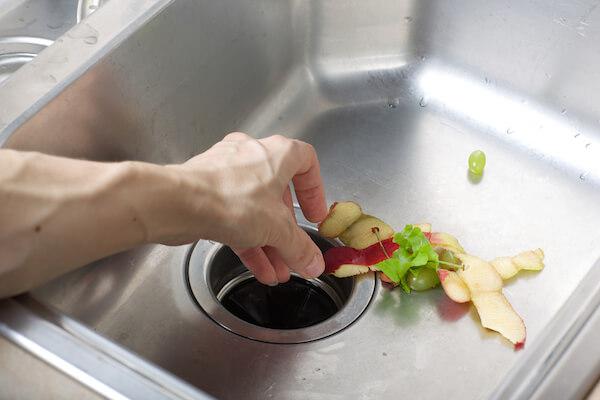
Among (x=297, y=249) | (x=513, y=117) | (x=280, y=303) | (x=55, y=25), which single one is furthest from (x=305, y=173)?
(x=55, y=25)

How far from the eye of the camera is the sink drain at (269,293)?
848mm

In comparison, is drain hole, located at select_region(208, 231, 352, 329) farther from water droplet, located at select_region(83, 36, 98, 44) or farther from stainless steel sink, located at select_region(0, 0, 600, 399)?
water droplet, located at select_region(83, 36, 98, 44)

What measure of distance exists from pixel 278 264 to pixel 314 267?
0.04 m

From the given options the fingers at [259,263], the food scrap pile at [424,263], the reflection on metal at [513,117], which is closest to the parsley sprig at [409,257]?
the food scrap pile at [424,263]

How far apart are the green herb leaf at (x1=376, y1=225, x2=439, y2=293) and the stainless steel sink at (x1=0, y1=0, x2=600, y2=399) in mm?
28

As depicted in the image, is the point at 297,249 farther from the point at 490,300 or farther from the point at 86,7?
the point at 86,7

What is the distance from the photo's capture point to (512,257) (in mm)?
864

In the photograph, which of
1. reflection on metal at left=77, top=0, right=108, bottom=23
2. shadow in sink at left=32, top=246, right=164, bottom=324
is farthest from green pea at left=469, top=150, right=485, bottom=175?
reflection on metal at left=77, top=0, right=108, bottom=23

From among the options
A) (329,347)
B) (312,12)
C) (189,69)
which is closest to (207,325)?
(329,347)

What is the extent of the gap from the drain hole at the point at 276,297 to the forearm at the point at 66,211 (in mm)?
298

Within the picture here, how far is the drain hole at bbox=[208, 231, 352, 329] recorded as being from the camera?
904 millimetres

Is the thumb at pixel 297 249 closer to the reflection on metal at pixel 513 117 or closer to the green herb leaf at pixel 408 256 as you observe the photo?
the green herb leaf at pixel 408 256

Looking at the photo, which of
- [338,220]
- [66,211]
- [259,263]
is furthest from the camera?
[338,220]

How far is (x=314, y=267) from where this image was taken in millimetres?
792
